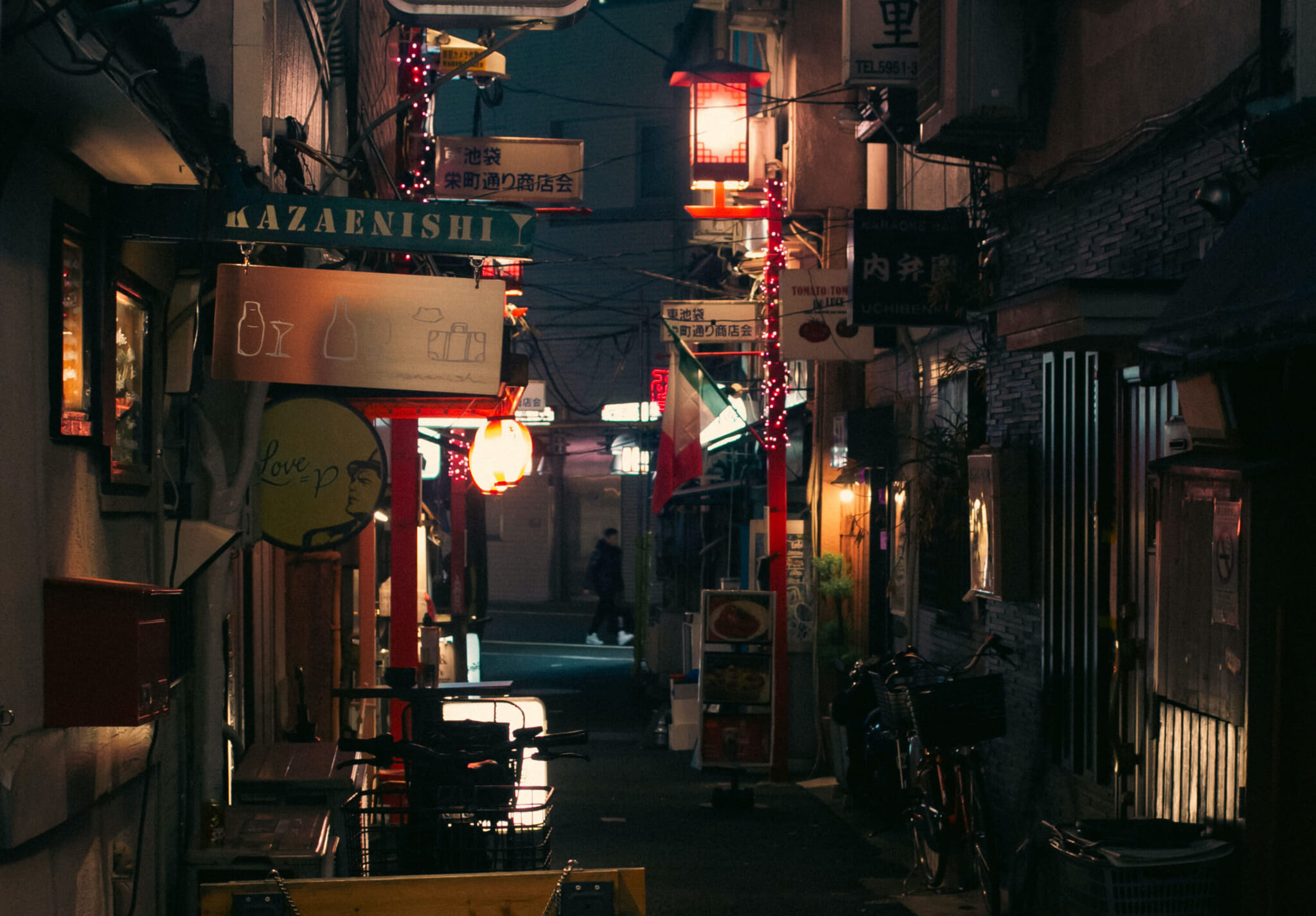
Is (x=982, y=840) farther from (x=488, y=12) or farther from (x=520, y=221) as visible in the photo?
(x=488, y=12)

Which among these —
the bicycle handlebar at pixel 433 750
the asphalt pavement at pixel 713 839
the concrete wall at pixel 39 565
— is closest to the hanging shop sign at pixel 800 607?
the asphalt pavement at pixel 713 839

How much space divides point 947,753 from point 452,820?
18.4 feet

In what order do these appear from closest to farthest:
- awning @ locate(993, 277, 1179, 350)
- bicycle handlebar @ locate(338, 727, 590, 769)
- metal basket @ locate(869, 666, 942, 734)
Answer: bicycle handlebar @ locate(338, 727, 590, 769) < awning @ locate(993, 277, 1179, 350) < metal basket @ locate(869, 666, 942, 734)

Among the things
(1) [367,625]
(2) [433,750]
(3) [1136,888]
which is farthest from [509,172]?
(3) [1136,888]

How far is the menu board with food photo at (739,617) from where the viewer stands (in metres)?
14.5

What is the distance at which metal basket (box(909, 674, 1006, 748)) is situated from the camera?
903 centimetres

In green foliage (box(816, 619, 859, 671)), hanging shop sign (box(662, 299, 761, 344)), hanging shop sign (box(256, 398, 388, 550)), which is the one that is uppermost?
hanging shop sign (box(662, 299, 761, 344))

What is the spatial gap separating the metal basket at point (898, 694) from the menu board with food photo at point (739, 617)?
384cm

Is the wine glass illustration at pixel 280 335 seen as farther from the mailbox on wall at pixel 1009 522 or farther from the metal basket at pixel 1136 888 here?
the mailbox on wall at pixel 1009 522

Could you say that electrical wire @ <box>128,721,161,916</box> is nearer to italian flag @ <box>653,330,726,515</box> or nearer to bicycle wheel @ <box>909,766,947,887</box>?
bicycle wheel @ <box>909,766,947,887</box>

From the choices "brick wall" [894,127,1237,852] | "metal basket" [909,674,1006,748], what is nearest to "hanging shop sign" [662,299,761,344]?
"brick wall" [894,127,1237,852]

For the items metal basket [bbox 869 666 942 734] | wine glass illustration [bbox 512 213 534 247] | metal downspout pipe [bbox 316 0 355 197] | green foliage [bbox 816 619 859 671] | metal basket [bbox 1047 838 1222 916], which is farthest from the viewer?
green foliage [bbox 816 619 859 671]

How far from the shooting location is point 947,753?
984 centimetres

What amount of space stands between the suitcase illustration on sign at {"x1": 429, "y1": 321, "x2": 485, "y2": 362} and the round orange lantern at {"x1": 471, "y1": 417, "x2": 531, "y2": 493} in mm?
8972
